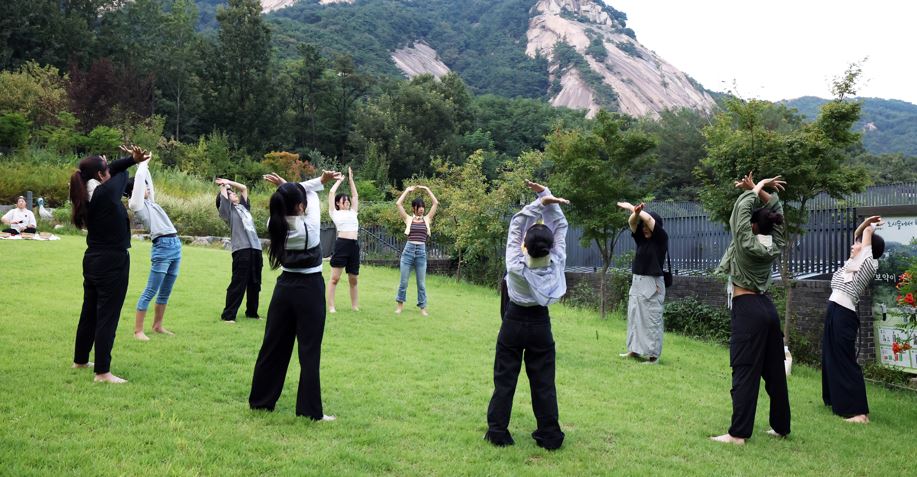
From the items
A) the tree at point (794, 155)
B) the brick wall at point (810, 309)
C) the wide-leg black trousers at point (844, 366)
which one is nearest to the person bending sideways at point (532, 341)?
the wide-leg black trousers at point (844, 366)

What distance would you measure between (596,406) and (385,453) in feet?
8.89

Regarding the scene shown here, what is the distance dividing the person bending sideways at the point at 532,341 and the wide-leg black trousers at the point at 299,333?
1478 millimetres

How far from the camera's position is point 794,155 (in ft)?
38.1

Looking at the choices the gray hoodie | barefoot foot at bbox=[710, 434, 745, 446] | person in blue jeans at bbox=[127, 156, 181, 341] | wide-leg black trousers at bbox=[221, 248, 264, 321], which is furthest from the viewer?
wide-leg black trousers at bbox=[221, 248, 264, 321]

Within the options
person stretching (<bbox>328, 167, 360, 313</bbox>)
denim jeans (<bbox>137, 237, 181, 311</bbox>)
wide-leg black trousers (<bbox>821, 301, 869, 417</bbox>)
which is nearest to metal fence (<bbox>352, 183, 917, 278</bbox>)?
wide-leg black trousers (<bbox>821, 301, 869, 417</bbox>)

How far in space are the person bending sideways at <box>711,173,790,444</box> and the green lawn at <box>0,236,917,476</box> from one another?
0.35 m

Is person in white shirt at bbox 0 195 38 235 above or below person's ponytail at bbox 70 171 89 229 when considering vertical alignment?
below

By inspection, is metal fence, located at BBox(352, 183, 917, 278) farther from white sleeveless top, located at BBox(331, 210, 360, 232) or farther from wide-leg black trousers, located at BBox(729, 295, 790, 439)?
wide-leg black trousers, located at BBox(729, 295, 790, 439)

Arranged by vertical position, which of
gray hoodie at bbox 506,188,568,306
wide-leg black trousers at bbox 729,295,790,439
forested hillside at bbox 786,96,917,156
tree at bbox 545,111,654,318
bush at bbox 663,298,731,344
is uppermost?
forested hillside at bbox 786,96,917,156

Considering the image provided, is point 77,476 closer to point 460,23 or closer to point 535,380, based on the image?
point 535,380

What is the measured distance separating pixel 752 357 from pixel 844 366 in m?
2.30

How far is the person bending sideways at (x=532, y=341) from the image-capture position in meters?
5.47

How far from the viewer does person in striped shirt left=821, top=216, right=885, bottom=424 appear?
7531mm

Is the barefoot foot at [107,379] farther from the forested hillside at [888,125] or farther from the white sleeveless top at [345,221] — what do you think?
the forested hillside at [888,125]
